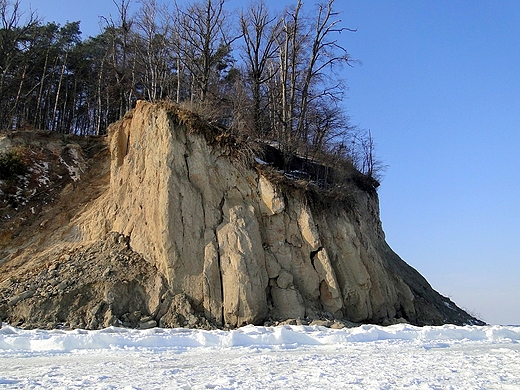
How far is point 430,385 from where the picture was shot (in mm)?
6906

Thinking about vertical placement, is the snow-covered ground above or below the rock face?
below

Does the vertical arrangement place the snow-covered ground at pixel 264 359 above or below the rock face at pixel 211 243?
below

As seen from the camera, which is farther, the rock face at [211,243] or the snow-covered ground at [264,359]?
the rock face at [211,243]

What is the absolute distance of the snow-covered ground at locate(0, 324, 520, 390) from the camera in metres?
6.97

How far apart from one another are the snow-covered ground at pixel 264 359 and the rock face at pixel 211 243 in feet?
5.07

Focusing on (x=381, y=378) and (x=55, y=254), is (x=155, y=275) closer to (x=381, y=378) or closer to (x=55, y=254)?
(x=55, y=254)

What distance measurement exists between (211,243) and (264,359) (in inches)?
256

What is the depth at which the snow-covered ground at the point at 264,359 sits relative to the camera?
6.97m

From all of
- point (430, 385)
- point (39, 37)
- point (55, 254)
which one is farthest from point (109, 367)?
point (39, 37)

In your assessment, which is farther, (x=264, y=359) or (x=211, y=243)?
(x=211, y=243)

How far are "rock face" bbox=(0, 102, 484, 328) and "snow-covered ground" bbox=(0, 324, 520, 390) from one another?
1544 mm

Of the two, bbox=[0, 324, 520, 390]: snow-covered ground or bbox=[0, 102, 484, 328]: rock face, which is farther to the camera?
bbox=[0, 102, 484, 328]: rock face

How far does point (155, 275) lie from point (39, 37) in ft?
80.9

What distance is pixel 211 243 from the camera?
1495 centimetres
